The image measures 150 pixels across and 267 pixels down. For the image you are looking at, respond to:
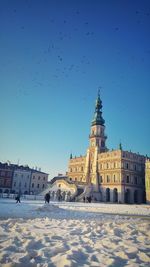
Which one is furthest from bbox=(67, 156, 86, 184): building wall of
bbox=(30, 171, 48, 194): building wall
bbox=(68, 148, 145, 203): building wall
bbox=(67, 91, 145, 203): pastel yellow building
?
bbox=(30, 171, 48, 194): building wall

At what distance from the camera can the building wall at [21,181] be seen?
76.9m

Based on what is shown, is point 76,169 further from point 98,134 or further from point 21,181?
point 21,181

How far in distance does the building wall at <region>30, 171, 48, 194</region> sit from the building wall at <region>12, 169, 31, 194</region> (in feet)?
5.31

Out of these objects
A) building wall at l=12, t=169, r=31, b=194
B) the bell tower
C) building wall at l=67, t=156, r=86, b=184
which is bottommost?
building wall at l=12, t=169, r=31, b=194

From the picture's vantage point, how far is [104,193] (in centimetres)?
6388

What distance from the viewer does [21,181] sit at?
78.2 m

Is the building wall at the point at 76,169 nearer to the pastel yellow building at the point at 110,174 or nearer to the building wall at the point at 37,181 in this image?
the pastel yellow building at the point at 110,174

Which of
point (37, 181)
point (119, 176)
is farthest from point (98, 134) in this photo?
point (37, 181)

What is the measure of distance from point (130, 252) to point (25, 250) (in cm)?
231

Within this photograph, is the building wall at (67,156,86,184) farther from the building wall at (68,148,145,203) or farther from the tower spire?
the tower spire

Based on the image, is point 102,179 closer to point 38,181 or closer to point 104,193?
point 104,193

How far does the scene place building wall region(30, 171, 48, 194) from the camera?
266ft

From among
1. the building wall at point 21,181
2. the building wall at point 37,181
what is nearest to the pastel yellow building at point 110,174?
the building wall at point 37,181

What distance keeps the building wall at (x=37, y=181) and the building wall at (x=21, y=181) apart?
1619 millimetres
